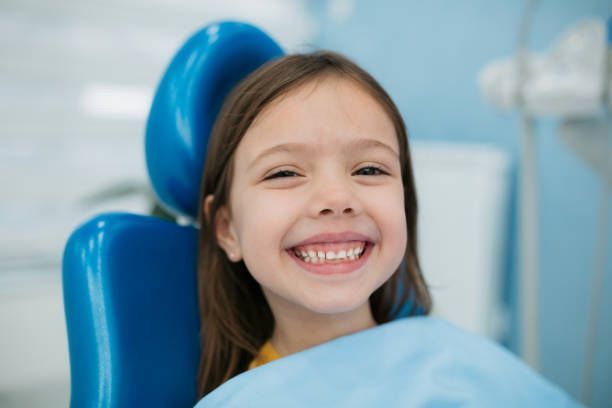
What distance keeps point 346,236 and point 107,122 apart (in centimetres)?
150

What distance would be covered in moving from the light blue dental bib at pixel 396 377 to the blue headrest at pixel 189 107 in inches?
13.0

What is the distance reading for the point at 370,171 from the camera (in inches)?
30.2

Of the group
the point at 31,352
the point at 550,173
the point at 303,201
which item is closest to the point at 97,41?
the point at 31,352

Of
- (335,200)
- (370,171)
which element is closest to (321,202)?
(335,200)

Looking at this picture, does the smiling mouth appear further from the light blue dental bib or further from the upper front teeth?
the light blue dental bib

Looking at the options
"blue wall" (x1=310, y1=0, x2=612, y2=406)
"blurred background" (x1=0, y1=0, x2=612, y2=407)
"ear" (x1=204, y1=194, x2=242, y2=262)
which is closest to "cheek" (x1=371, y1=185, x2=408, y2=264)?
"ear" (x1=204, y1=194, x2=242, y2=262)

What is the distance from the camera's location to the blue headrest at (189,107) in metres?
0.82

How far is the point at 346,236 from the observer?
72 centimetres

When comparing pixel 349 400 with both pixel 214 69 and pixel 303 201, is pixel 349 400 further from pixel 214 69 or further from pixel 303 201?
pixel 214 69

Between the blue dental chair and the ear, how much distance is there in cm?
4

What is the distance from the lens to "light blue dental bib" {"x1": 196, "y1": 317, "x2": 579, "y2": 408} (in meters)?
0.66

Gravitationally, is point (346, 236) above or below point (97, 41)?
below

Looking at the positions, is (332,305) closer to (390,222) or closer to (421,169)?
(390,222)

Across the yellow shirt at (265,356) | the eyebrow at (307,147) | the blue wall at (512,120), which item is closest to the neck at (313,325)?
the yellow shirt at (265,356)
